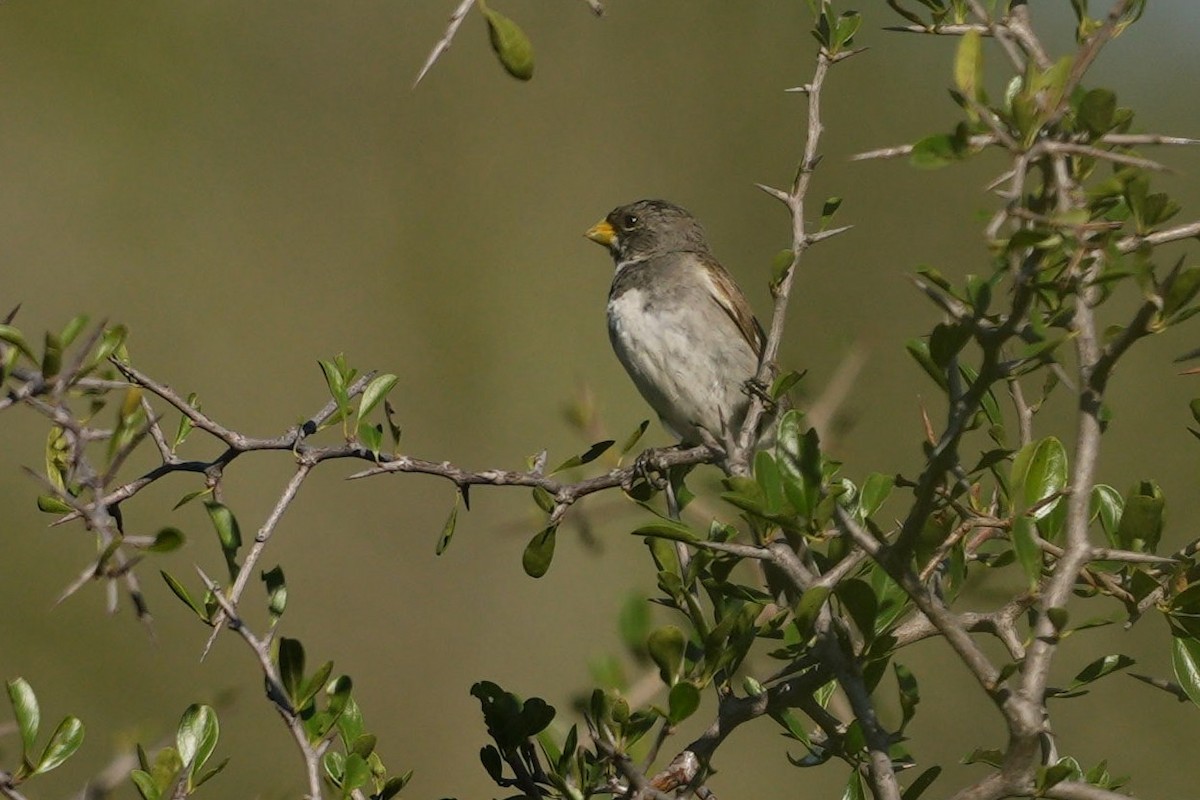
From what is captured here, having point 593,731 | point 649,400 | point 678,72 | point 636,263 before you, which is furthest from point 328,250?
point 593,731

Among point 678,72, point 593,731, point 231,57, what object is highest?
point 231,57

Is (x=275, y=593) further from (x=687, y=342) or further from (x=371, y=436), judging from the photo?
(x=687, y=342)

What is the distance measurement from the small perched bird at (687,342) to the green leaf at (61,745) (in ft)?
7.80

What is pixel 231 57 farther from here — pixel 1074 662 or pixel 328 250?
pixel 1074 662

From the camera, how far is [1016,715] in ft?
5.11

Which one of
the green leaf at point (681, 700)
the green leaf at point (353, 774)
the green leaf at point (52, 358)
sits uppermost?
the green leaf at point (52, 358)

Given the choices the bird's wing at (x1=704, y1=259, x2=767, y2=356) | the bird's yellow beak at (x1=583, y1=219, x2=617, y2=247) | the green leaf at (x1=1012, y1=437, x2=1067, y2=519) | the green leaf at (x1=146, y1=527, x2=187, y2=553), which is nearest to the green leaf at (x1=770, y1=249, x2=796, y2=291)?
the green leaf at (x1=1012, y1=437, x2=1067, y2=519)

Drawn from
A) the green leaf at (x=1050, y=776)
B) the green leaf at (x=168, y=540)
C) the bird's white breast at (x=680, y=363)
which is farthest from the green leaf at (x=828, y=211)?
the bird's white breast at (x=680, y=363)

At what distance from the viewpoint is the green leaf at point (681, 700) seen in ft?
5.36

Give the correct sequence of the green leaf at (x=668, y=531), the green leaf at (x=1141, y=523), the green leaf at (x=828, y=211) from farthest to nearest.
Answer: the green leaf at (x=828, y=211) → the green leaf at (x=1141, y=523) → the green leaf at (x=668, y=531)

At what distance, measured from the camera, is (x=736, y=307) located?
4.25m

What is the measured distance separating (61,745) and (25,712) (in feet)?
0.24

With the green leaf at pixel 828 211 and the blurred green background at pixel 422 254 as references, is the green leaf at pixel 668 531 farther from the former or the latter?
the blurred green background at pixel 422 254

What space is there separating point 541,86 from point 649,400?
4053mm
